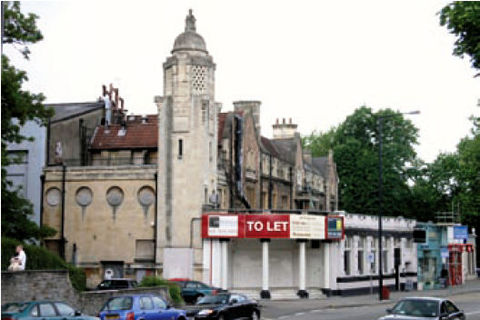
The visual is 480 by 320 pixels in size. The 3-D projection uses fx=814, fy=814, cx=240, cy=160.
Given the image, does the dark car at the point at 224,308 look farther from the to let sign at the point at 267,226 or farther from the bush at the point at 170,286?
the to let sign at the point at 267,226

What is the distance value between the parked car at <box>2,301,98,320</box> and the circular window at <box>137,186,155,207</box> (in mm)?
27179

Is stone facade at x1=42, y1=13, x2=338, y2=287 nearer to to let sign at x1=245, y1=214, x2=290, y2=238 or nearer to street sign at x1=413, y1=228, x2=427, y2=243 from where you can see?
to let sign at x1=245, y1=214, x2=290, y2=238

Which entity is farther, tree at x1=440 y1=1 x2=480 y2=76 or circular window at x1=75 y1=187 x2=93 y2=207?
circular window at x1=75 y1=187 x2=93 y2=207

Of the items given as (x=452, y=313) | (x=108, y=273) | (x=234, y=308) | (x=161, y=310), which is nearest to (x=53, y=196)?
(x=108, y=273)

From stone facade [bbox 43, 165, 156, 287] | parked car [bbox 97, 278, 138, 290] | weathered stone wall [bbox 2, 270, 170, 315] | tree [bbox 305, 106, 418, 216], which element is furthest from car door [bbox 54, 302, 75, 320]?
tree [bbox 305, 106, 418, 216]

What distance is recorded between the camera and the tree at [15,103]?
120ft

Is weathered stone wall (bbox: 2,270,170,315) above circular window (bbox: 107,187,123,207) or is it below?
below

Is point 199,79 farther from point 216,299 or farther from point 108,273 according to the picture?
point 216,299

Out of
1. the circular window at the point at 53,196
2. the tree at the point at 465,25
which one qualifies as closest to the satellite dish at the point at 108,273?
the circular window at the point at 53,196

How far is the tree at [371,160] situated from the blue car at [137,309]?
60.0 metres

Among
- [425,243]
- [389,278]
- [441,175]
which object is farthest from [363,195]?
[389,278]

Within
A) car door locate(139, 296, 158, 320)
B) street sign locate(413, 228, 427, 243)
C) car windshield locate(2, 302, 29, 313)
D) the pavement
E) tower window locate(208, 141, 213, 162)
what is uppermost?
tower window locate(208, 141, 213, 162)

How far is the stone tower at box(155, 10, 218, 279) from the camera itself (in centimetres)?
5009

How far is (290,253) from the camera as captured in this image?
180 ft
